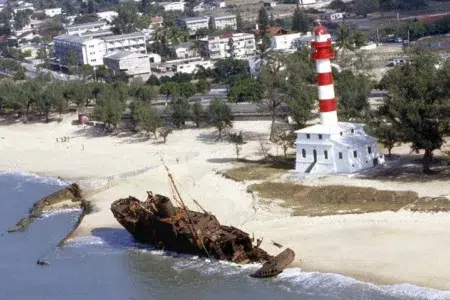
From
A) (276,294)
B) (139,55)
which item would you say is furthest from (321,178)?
(139,55)

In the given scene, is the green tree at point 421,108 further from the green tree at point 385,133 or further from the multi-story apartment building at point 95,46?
the multi-story apartment building at point 95,46

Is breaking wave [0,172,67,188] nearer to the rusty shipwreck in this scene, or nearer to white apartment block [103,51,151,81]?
the rusty shipwreck

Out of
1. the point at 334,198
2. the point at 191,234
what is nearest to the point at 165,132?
the point at 334,198

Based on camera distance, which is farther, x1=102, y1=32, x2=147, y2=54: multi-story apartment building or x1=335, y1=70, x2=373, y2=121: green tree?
x1=102, y1=32, x2=147, y2=54: multi-story apartment building

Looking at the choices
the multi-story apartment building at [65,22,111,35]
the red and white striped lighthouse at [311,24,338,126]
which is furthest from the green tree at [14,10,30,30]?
the red and white striped lighthouse at [311,24,338,126]

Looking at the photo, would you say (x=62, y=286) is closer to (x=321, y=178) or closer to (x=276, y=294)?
(x=276, y=294)

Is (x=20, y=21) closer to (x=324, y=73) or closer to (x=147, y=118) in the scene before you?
(x=147, y=118)

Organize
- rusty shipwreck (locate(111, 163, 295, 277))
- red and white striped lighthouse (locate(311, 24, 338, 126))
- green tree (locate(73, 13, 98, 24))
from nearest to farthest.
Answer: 1. rusty shipwreck (locate(111, 163, 295, 277))
2. red and white striped lighthouse (locate(311, 24, 338, 126))
3. green tree (locate(73, 13, 98, 24))

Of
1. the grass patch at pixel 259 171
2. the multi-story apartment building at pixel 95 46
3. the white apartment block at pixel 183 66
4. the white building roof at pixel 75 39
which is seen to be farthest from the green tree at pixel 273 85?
the white building roof at pixel 75 39
